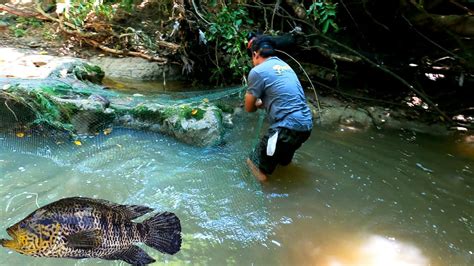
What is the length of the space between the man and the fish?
6.75 ft

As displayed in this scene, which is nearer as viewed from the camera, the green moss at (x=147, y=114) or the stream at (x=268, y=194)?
the stream at (x=268, y=194)

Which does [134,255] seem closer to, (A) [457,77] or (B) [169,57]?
(B) [169,57]

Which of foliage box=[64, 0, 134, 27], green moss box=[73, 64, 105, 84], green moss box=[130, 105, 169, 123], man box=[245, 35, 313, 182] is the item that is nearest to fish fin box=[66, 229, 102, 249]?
man box=[245, 35, 313, 182]

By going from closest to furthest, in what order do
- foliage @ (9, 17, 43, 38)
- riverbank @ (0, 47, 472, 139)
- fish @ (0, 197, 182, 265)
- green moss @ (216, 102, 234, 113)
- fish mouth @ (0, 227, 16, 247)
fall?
1. fish mouth @ (0, 227, 16, 247)
2. fish @ (0, 197, 182, 265)
3. green moss @ (216, 102, 234, 113)
4. riverbank @ (0, 47, 472, 139)
5. foliage @ (9, 17, 43, 38)

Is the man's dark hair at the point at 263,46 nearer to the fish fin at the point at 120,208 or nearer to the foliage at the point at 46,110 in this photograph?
the foliage at the point at 46,110

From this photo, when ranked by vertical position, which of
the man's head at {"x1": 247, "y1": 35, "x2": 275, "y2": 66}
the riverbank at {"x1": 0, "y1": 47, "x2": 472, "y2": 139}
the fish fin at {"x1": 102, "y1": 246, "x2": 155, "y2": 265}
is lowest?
the riverbank at {"x1": 0, "y1": 47, "x2": 472, "y2": 139}

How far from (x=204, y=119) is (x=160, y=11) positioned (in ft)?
13.6

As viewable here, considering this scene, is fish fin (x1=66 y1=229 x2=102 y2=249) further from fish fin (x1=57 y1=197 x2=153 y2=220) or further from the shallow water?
the shallow water

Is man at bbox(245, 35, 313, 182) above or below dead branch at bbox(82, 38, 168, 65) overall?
above

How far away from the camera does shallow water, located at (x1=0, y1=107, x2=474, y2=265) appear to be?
3102mm

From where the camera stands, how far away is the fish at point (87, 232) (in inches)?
67.2

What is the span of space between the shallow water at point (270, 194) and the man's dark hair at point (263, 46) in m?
1.20

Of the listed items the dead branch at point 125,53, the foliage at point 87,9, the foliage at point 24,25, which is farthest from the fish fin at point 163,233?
the foliage at point 24,25

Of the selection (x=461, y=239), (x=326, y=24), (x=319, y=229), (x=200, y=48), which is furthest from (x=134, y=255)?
(x=200, y=48)
